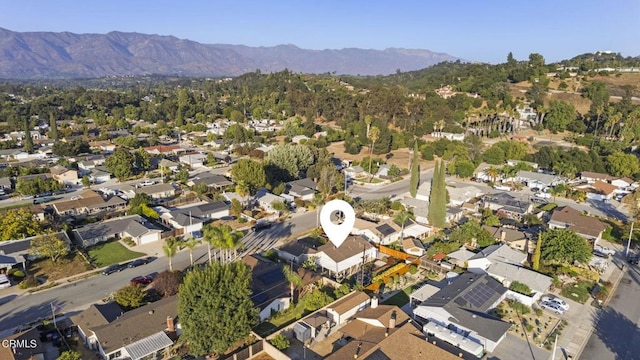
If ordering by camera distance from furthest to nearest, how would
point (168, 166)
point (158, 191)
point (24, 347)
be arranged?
1. point (168, 166)
2. point (158, 191)
3. point (24, 347)

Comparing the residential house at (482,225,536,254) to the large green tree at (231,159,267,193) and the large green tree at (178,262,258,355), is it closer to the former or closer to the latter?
the large green tree at (178,262,258,355)

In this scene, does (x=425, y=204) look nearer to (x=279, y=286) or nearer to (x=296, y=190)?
(x=296, y=190)

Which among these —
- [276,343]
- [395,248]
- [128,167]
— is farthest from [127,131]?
[276,343]

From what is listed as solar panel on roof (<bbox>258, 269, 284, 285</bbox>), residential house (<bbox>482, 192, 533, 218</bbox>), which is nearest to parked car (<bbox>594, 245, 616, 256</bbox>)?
residential house (<bbox>482, 192, 533, 218</bbox>)

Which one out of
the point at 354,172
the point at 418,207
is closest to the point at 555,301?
the point at 418,207

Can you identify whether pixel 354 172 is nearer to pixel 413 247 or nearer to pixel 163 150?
pixel 413 247

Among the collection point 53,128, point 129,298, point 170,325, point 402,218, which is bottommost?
point 170,325
